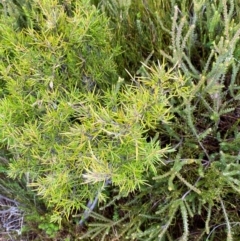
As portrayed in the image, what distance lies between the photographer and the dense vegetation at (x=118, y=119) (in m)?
1.04

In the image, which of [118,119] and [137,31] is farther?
[137,31]

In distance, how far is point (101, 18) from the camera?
1.22 meters

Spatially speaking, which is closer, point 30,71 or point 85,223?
point 30,71

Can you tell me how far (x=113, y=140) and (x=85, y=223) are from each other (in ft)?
1.90

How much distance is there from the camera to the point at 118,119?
97 cm

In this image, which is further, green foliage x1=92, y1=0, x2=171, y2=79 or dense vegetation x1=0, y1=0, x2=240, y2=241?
green foliage x1=92, y1=0, x2=171, y2=79

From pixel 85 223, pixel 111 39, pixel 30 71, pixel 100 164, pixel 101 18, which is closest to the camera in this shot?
pixel 100 164

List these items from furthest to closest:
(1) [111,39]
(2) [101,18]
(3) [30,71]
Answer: (1) [111,39] < (2) [101,18] < (3) [30,71]

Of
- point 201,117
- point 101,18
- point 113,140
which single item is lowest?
point 201,117

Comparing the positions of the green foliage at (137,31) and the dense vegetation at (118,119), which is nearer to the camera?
the dense vegetation at (118,119)

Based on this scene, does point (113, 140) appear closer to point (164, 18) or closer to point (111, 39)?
point (111, 39)

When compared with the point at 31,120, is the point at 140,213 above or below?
below

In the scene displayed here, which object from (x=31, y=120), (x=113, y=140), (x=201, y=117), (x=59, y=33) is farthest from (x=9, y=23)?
(x=201, y=117)

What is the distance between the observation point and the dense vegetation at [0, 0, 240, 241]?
1.04 meters
